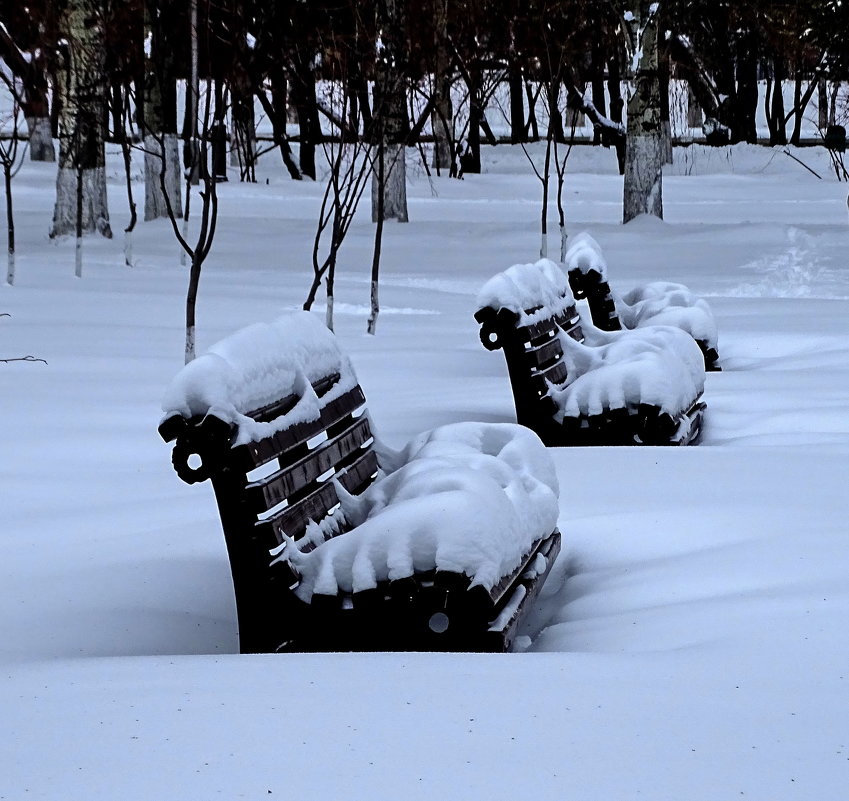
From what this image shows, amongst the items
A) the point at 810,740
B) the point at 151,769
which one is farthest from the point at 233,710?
the point at 810,740

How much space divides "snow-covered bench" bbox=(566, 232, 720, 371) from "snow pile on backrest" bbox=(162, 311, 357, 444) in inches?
163

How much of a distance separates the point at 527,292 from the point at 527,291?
0.01 m

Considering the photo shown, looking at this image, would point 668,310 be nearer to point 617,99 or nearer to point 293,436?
point 293,436

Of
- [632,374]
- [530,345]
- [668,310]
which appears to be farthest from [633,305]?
[530,345]

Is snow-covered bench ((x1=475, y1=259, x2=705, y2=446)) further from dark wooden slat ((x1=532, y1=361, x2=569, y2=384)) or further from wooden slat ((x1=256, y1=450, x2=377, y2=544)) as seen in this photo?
wooden slat ((x1=256, y1=450, x2=377, y2=544))

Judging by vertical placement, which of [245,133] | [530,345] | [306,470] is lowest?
[306,470]

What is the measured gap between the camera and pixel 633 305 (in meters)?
9.20

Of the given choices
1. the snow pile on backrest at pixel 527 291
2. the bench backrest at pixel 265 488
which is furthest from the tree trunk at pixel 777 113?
the bench backrest at pixel 265 488

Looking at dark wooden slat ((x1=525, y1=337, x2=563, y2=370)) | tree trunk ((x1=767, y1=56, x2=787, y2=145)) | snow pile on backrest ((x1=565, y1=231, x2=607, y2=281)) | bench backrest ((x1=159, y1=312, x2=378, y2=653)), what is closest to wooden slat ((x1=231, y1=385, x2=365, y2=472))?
bench backrest ((x1=159, y1=312, x2=378, y2=653))

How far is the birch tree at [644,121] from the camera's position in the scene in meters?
17.3

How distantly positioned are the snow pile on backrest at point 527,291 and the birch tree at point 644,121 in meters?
11.5

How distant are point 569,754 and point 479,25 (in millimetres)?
25628

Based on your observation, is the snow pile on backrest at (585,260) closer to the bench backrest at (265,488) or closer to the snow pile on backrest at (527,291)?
the snow pile on backrest at (527,291)

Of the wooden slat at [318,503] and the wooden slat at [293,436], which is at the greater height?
the wooden slat at [293,436]
